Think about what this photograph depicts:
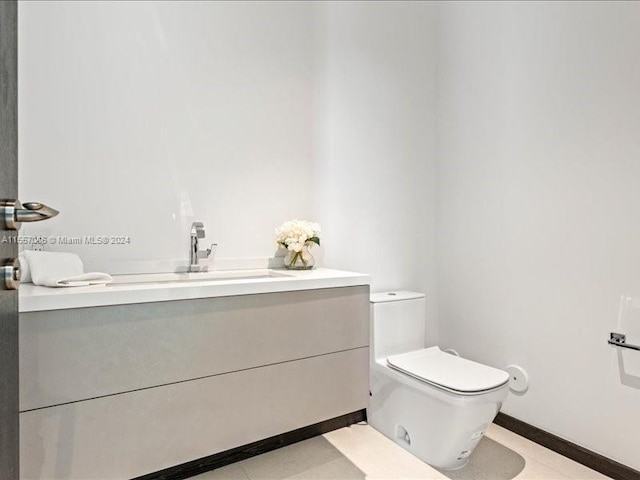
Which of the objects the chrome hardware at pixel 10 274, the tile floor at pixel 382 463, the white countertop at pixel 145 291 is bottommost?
the tile floor at pixel 382 463

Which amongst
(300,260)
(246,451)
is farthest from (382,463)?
(300,260)

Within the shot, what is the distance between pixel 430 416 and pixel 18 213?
1.69 metres

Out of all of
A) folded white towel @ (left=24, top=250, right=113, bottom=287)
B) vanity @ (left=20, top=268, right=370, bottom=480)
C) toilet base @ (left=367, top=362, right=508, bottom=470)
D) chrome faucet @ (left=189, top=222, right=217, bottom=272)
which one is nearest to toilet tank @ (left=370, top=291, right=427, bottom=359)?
toilet base @ (left=367, top=362, right=508, bottom=470)

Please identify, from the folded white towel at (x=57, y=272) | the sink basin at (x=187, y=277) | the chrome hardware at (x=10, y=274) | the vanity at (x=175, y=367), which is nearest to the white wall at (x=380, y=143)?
the sink basin at (x=187, y=277)

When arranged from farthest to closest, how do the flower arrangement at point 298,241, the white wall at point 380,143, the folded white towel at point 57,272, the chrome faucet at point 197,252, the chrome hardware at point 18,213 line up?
the white wall at point 380,143, the flower arrangement at point 298,241, the chrome faucet at point 197,252, the folded white towel at point 57,272, the chrome hardware at point 18,213

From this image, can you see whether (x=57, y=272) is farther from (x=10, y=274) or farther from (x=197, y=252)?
(x=10, y=274)

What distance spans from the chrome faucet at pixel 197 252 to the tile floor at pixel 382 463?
87cm

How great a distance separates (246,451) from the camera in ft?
6.39

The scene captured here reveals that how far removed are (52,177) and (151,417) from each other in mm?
1032

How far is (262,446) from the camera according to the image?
1.99 metres

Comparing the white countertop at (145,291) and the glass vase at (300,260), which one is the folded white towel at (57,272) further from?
the glass vase at (300,260)

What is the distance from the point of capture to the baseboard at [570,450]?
1.73 metres

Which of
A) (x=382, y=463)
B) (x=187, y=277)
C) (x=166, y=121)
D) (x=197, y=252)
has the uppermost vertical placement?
(x=166, y=121)

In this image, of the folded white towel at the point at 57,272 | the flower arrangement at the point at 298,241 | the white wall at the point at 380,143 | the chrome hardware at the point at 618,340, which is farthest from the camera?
the white wall at the point at 380,143
